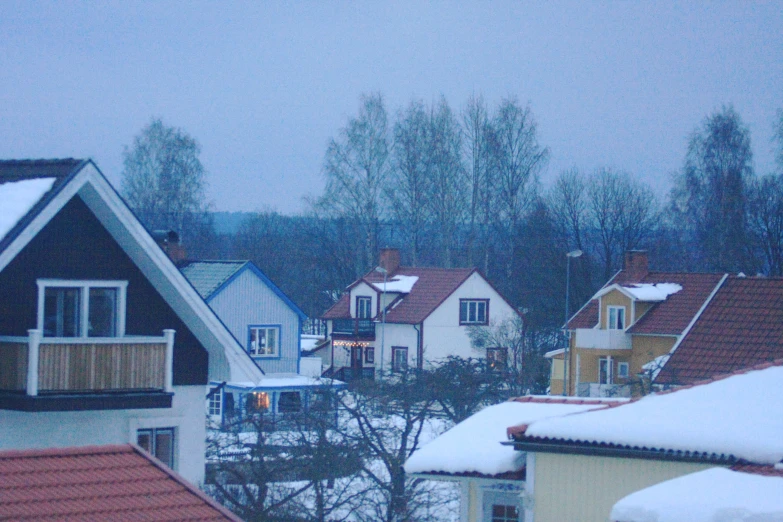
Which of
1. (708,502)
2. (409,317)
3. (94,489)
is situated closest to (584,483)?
(708,502)

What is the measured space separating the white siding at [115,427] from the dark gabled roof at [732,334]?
43.1ft

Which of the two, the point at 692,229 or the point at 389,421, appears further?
the point at 692,229

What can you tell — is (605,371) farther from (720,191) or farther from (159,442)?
(159,442)

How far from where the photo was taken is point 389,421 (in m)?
22.5

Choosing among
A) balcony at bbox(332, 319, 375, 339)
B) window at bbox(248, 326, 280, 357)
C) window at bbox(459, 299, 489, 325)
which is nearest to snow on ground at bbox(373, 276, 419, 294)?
balcony at bbox(332, 319, 375, 339)

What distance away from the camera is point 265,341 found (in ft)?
146

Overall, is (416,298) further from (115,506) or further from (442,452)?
(115,506)

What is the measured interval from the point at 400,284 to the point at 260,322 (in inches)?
447

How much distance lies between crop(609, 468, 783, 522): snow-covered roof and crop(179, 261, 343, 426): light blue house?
2992 centimetres

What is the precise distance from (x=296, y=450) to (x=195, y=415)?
181 inches

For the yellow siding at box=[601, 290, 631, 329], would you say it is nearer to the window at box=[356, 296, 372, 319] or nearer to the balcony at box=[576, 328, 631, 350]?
the balcony at box=[576, 328, 631, 350]

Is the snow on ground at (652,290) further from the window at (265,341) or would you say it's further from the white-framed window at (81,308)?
the white-framed window at (81,308)

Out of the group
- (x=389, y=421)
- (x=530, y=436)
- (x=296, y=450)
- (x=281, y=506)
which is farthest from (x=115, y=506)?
(x=389, y=421)

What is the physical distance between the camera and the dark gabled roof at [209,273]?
1551 inches
